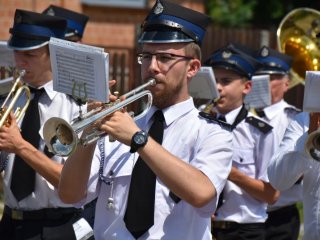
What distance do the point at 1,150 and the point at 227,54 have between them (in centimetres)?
222

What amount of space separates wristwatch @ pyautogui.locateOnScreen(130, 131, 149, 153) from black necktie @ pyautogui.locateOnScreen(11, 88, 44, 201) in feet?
5.92

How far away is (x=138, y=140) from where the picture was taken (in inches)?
153

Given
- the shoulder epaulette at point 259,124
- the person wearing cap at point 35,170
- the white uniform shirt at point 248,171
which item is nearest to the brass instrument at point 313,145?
the person wearing cap at point 35,170

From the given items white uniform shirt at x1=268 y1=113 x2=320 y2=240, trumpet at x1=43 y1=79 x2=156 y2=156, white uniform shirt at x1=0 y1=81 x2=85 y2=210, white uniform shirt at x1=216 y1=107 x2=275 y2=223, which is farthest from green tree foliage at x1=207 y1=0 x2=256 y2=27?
trumpet at x1=43 y1=79 x2=156 y2=156

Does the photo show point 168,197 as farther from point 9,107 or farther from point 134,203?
point 9,107

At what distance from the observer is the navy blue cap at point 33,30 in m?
5.79

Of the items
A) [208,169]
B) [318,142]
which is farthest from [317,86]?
[208,169]

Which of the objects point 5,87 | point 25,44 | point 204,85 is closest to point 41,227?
point 5,87

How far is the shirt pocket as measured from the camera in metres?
6.47

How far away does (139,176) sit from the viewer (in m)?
4.23

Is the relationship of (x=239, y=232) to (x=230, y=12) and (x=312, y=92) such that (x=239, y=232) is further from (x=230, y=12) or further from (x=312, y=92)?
(x=230, y=12)

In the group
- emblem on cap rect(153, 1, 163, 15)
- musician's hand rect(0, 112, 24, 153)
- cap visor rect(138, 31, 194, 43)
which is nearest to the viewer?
cap visor rect(138, 31, 194, 43)

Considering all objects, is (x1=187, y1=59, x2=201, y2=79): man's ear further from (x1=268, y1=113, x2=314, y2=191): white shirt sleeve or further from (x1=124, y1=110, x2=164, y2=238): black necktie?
(x1=268, y1=113, x2=314, y2=191): white shirt sleeve

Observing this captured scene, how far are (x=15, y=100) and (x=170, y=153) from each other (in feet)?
5.68
